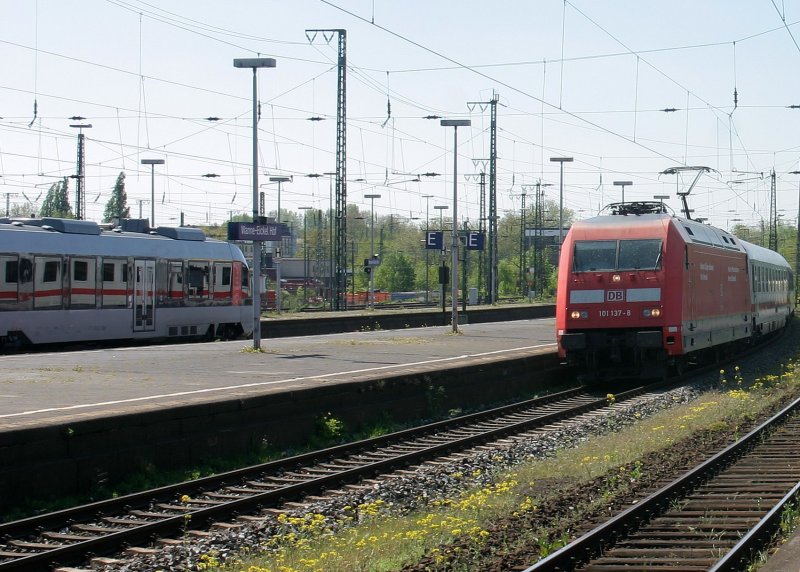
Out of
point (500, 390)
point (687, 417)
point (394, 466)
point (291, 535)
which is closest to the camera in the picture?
point (291, 535)

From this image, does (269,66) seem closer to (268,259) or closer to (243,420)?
(243,420)

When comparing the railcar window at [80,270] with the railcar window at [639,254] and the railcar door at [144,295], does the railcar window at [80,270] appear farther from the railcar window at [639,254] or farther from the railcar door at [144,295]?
the railcar window at [639,254]

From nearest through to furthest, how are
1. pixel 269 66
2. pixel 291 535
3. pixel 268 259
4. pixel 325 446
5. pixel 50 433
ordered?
pixel 291 535 < pixel 50 433 < pixel 325 446 < pixel 269 66 < pixel 268 259

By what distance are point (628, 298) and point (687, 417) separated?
4.38 metres

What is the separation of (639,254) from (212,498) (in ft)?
Answer: 41.0

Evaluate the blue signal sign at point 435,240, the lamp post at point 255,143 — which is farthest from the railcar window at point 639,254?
the blue signal sign at point 435,240

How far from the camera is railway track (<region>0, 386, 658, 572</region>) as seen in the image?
27.3 ft

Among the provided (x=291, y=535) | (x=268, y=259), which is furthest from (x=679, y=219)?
(x=268, y=259)

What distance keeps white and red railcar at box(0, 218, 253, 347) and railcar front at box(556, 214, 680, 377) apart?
1186 cm

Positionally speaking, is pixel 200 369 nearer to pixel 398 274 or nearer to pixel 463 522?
pixel 463 522

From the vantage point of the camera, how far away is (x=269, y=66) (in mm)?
22531

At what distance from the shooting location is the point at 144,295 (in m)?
28.3

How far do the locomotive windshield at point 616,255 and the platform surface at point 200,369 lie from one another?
8.36 feet

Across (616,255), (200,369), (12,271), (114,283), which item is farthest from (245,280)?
(616,255)
